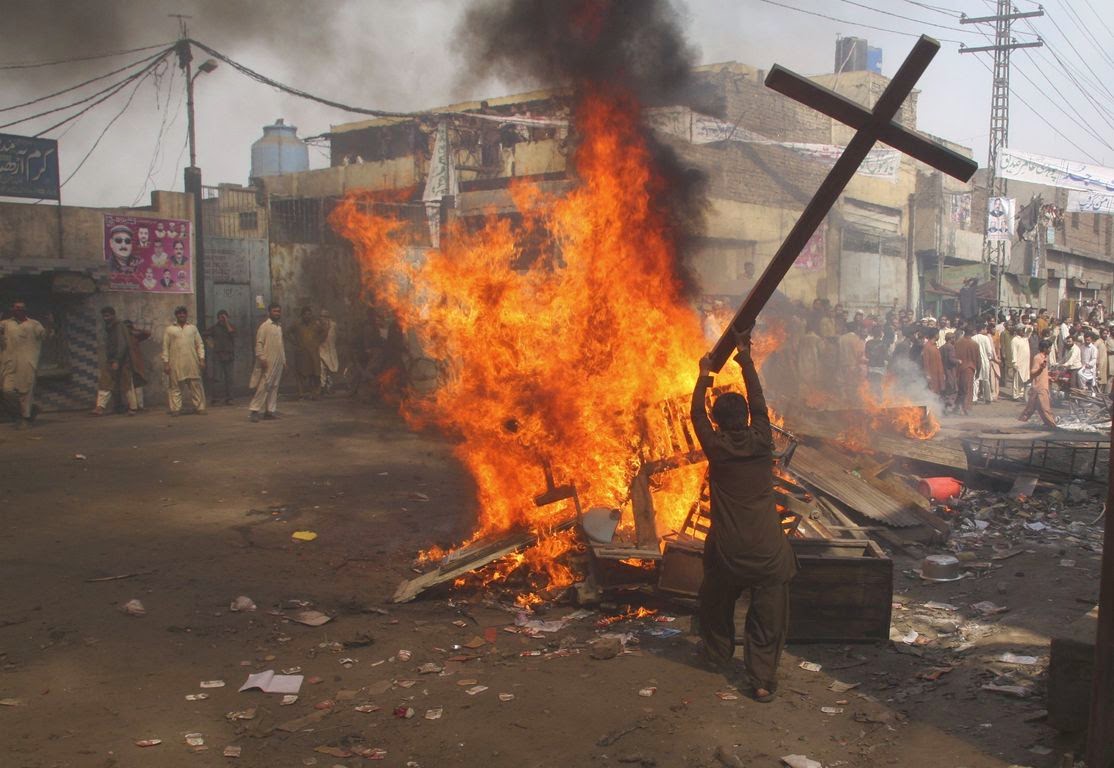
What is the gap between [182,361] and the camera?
15773mm

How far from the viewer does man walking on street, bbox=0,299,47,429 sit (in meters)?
13.8

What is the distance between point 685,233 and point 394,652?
582cm

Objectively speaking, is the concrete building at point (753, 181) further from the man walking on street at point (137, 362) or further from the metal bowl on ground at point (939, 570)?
the metal bowl on ground at point (939, 570)

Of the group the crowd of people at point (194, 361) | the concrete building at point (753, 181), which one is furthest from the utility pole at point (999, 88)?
the crowd of people at point (194, 361)

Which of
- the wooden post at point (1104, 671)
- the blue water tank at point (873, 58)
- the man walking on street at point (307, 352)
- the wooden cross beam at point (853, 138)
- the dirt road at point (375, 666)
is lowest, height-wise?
the dirt road at point (375, 666)

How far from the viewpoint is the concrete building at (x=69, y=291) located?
16.3 meters

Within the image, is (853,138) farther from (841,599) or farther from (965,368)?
(965,368)

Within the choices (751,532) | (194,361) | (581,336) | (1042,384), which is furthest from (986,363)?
(751,532)

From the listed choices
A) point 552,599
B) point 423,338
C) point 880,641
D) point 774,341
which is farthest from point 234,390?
point 880,641

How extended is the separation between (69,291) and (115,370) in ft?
6.41

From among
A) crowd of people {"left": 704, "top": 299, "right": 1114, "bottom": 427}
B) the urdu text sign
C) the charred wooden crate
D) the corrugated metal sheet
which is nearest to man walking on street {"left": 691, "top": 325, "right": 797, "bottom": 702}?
the charred wooden crate

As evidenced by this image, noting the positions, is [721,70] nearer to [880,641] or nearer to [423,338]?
[423,338]

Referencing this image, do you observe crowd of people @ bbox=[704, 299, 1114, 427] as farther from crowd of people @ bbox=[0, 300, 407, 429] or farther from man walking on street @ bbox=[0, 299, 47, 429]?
man walking on street @ bbox=[0, 299, 47, 429]

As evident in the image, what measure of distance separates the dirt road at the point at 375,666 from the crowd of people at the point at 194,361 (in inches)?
225
